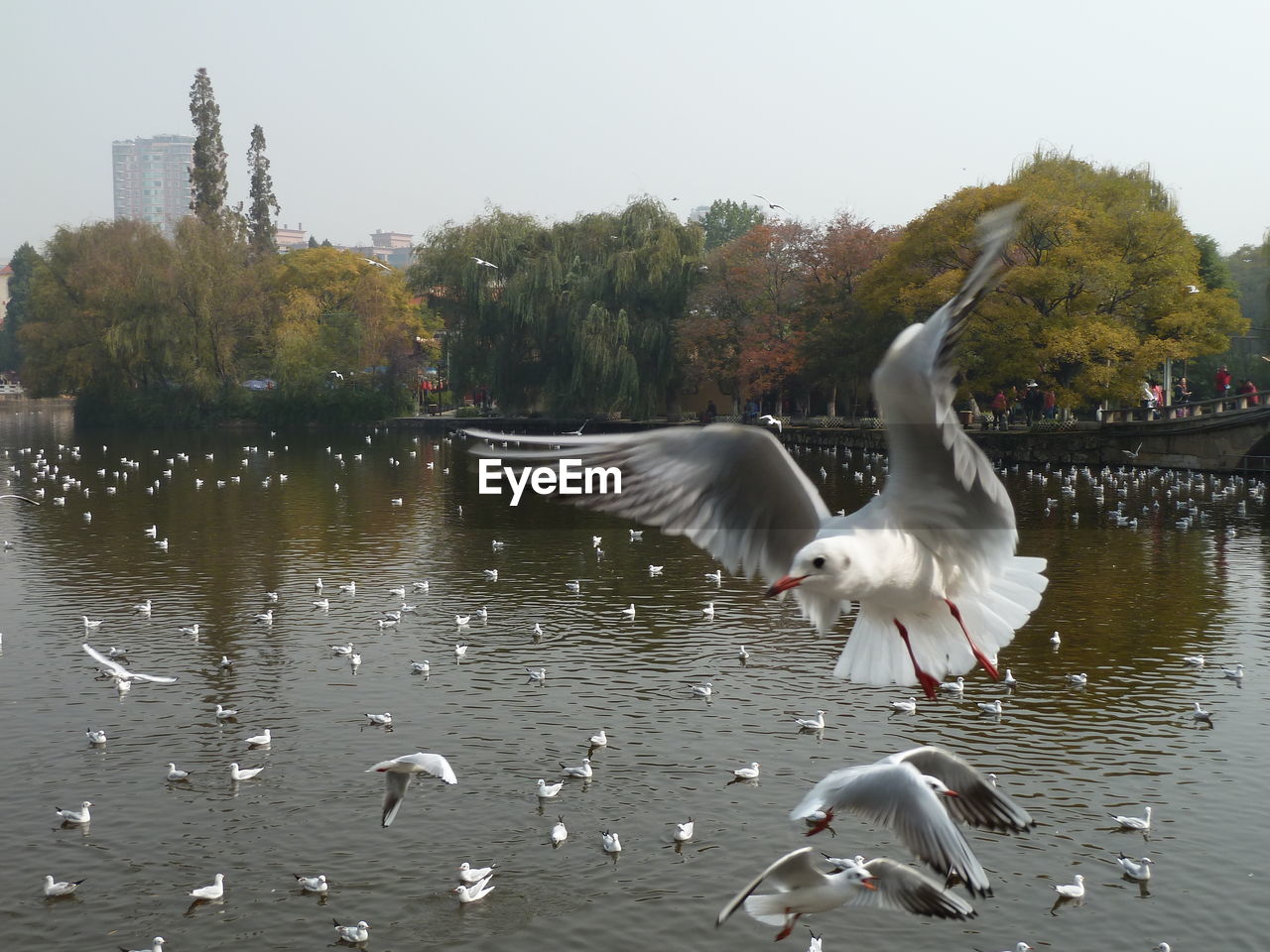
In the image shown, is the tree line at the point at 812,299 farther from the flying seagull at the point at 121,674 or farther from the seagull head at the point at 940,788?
the seagull head at the point at 940,788

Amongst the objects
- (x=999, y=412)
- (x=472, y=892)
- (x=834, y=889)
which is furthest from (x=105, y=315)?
(x=834, y=889)

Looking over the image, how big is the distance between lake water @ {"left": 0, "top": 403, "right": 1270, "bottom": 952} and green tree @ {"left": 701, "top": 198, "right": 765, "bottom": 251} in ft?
290

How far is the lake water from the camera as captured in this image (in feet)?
36.2

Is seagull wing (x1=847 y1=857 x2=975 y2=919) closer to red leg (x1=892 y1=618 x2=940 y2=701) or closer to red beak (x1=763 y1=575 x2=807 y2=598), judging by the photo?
red leg (x1=892 y1=618 x2=940 y2=701)

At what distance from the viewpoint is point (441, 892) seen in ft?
37.2

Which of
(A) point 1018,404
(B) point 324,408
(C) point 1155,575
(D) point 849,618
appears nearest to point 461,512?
(D) point 849,618

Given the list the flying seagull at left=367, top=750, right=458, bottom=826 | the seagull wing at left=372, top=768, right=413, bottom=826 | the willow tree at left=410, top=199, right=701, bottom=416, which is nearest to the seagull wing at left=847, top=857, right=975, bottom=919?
the flying seagull at left=367, top=750, right=458, bottom=826

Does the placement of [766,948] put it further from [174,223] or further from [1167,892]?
[174,223]

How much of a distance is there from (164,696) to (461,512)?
18.3 m

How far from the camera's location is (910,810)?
17.4ft

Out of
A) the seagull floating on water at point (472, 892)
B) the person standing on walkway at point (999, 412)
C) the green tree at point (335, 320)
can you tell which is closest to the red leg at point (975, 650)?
the seagull floating on water at point (472, 892)

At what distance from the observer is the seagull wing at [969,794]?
5.44 meters

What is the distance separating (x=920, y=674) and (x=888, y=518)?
72 centimetres

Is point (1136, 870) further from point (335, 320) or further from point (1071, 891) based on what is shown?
point (335, 320)
